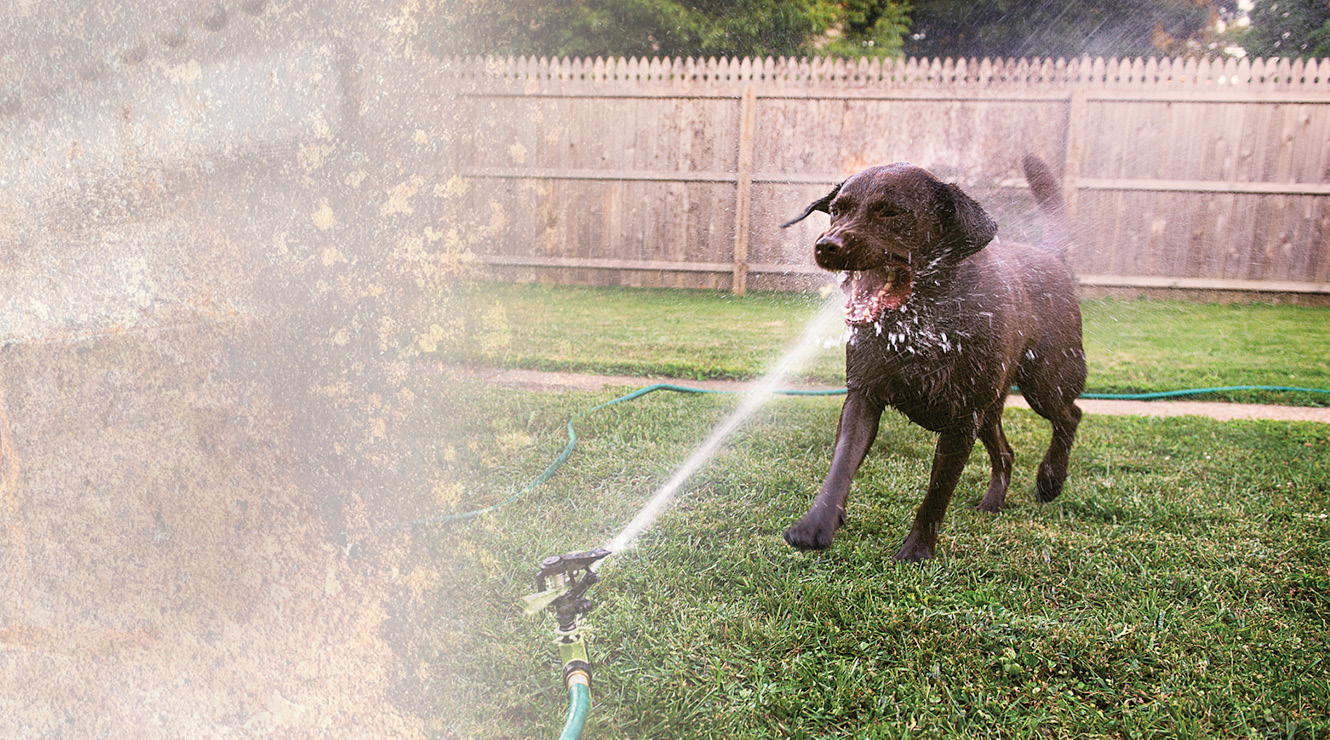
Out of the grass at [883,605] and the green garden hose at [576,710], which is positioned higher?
the green garden hose at [576,710]

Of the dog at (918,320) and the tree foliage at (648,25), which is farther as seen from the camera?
the tree foliage at (648,25)

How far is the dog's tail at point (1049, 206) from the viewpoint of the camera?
3088mm

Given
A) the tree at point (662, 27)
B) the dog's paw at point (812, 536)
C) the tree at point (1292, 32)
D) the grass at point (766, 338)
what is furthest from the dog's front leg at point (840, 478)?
the tree at point (1292, 32)

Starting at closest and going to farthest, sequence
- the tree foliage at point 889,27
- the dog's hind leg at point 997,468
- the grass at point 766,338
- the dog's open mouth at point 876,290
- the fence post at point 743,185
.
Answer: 1. the dog's open mouth at point 876,290
2. the dog's hind leg at point 997,468
3. the grass at point 766,338
4. the fence post at point 743,185
5. the tree foliage at point 889,27

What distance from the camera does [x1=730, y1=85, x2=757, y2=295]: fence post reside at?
28.6 feet

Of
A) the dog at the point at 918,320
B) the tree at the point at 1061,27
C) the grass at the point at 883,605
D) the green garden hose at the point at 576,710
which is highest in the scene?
the tree at the point at 1061,27

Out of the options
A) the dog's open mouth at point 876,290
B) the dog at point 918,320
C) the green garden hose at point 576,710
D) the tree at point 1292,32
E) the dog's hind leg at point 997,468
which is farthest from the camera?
the tree at point 1292,32

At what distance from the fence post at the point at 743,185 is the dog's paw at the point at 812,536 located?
277 inches

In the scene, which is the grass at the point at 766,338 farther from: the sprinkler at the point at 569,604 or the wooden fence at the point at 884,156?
the sprinkler at the point at 569,604

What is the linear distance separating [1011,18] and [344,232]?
42.8 ft

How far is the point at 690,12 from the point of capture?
1016cm

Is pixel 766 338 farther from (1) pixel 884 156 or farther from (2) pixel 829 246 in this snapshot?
(2) pixel 829 246

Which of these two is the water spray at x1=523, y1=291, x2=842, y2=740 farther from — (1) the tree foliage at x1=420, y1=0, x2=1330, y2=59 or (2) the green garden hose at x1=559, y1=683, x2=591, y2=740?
(1) the tree foliage at x1=420, y1=0, x2=1330, y2=59

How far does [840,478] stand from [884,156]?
7.15 m
